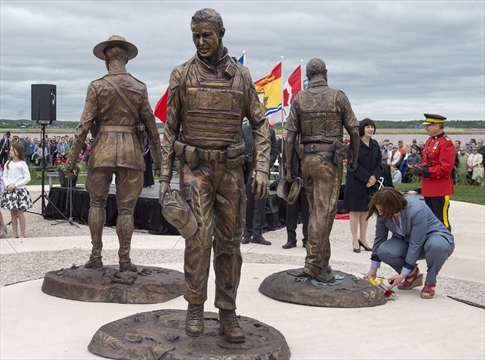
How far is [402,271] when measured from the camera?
270 inches

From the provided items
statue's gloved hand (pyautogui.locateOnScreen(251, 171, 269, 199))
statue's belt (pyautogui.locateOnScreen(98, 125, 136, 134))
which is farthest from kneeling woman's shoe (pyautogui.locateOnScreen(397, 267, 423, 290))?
statue's belt (pyautogui.locateOnScreen(98, 125, 136, 134))

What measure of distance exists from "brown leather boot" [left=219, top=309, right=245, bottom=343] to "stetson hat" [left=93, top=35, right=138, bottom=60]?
3.24 metres

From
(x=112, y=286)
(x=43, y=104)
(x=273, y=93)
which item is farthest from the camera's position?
(x=273, y=93)

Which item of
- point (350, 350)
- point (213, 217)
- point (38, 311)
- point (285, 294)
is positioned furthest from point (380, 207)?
point (38, 311)

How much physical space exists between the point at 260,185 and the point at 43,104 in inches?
344

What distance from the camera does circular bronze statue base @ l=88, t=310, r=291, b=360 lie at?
455cm

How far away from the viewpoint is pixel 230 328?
4805mm

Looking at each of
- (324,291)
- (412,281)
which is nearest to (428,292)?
(412,281)

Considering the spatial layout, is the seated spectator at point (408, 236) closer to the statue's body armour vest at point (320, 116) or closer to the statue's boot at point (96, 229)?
the statue's body armour vest at point (320, 116)

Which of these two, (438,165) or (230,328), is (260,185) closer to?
(230,328)

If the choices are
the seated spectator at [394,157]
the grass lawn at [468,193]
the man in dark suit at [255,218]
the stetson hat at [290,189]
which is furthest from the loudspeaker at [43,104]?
the seated spectator at [394,157]

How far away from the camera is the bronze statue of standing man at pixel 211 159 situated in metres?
4.67

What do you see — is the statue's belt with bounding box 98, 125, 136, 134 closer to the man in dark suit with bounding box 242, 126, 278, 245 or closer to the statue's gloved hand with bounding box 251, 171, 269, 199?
the statue's gloved hand with bounding box 251, 171, 269, 199

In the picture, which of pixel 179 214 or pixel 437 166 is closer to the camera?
pixel 179 214
